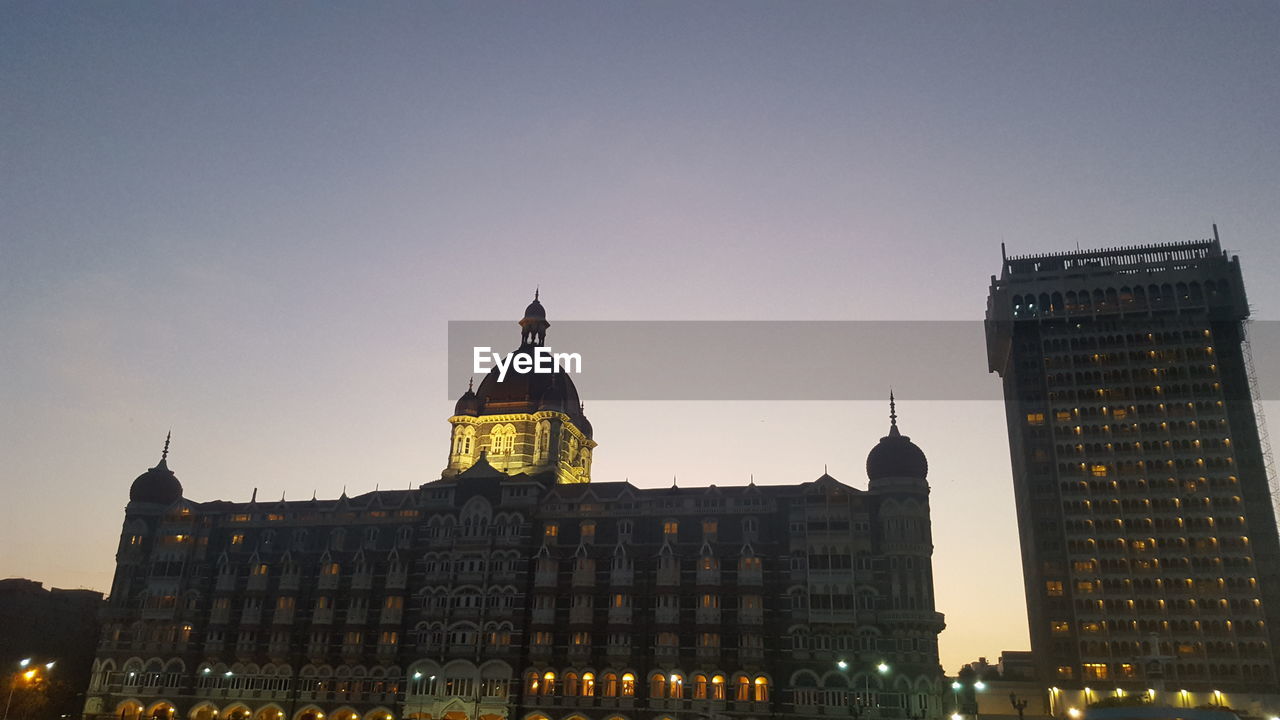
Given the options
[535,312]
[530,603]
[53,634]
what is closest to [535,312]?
[535,312]

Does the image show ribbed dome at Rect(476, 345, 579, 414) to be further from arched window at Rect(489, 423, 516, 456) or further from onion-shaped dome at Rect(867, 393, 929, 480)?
onion-shaped dome at Rect(867, 393, 929, 480)

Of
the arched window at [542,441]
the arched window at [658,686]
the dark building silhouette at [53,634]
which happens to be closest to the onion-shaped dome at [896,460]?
the arched window at [658,686]

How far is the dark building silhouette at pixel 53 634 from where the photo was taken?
124m

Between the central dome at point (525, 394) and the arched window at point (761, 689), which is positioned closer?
the arched window at point (761, 689)

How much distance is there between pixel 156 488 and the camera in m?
113

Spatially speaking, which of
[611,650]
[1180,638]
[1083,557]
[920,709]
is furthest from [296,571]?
[1180,638]

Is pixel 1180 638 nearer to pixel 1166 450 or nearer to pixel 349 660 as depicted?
pixel 1166 450

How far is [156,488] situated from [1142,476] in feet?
420

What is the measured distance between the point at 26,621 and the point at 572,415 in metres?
80.8

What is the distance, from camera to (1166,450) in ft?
434

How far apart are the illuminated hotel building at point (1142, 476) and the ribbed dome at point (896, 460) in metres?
49.4

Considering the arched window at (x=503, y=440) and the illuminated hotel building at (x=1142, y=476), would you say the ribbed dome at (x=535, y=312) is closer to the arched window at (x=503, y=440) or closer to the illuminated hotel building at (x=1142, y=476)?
the arched window at (x=503, y=440)

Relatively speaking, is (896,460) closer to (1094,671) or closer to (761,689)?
(761,689)

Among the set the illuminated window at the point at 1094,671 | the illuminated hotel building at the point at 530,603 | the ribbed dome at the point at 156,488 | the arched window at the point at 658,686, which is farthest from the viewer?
the illuminated window at the point at 1094,671
